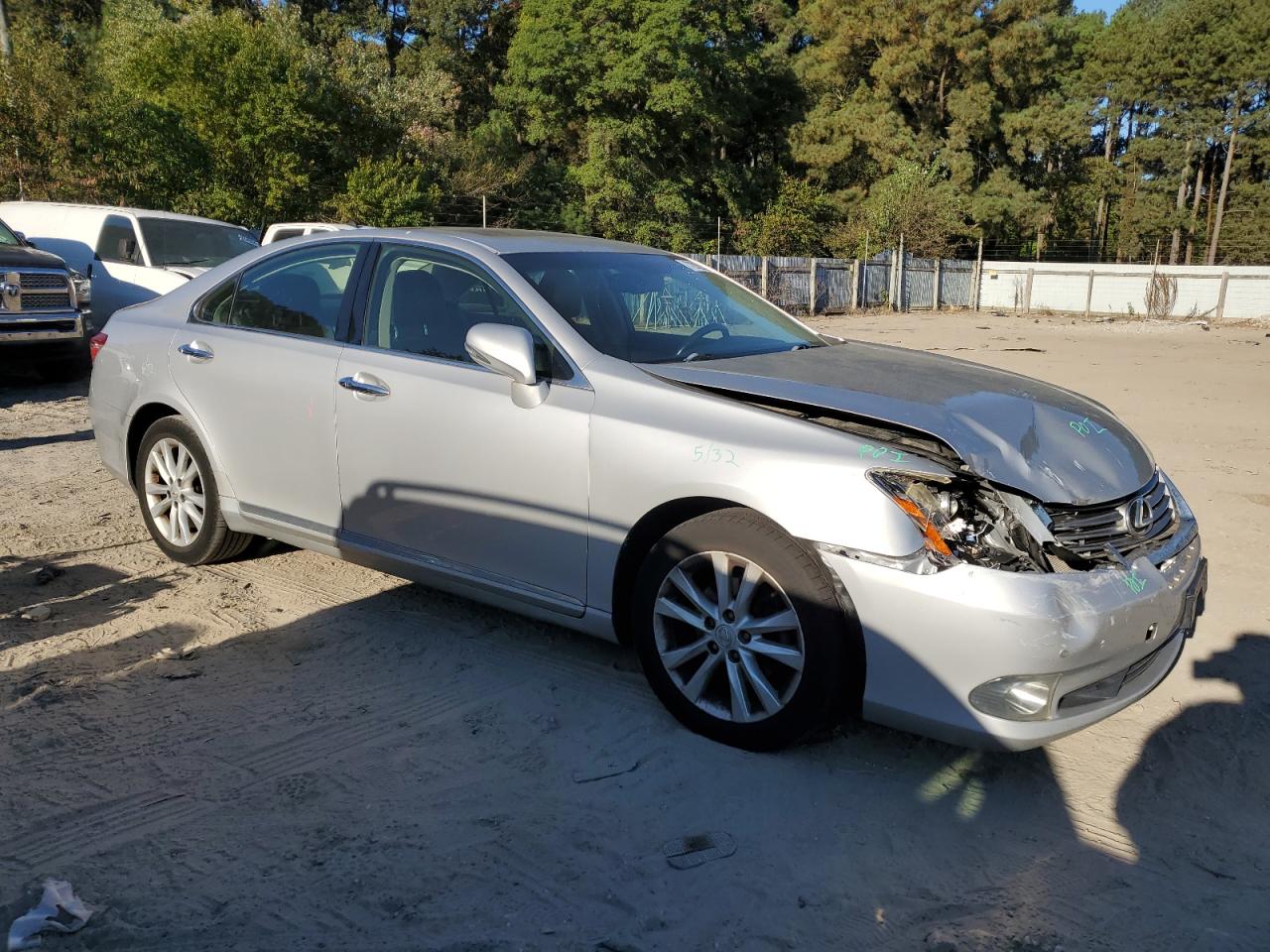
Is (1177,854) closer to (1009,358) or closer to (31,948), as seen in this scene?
(31,948)

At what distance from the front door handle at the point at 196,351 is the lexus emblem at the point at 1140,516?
3.89 metres

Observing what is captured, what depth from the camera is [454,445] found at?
150 inches

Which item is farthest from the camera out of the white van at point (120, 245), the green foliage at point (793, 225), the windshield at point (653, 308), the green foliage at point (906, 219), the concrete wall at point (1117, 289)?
the green foliage at point (906, 219)

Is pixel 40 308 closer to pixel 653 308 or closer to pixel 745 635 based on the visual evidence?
pixel 653 308

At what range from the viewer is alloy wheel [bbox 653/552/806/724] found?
3.13 m

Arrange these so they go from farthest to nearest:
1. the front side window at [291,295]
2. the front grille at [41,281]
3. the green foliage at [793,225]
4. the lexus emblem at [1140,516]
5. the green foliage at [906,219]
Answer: the green foliage at [906,219] → the green foliage at [793,225] → the front grille at [41,281] → the front side window at [291,295] → the lexus emblem at [1140,516]

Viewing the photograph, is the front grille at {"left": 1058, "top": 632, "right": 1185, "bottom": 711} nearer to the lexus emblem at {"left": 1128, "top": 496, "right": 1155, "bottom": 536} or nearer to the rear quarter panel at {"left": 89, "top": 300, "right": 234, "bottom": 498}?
the lexus emblem at {"left": 1128, "top": 496, "right": 1155, "bottom": 536}

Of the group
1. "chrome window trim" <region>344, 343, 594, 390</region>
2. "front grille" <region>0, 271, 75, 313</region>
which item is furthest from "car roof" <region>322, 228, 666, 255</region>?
"front grille" <region>0, 271, 75, 313</region>

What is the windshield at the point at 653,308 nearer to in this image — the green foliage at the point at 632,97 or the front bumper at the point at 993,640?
the front bumper at the point at 993,640

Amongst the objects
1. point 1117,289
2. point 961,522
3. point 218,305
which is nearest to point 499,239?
point 218,305

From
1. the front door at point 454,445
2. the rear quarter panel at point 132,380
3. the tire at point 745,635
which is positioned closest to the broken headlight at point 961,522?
the tire at point 745,635

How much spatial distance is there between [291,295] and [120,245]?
957 cm

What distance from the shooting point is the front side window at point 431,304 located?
393 cm

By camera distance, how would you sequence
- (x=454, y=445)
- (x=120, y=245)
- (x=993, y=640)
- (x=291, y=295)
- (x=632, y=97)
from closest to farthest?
(x=993, y=640) < (x=454, y=445) < (x=291, y=295) < (x=120, y=245) < (x=632, y=97)
